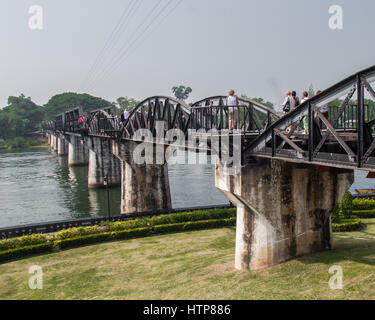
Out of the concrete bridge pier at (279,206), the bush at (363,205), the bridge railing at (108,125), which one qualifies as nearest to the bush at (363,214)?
the bush at (363,205)

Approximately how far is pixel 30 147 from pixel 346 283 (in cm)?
15822

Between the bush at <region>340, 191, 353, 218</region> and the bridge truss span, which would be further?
the bush at <region>340, 191, 353, 218</region>

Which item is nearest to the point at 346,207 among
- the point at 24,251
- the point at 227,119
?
the point at 227,119

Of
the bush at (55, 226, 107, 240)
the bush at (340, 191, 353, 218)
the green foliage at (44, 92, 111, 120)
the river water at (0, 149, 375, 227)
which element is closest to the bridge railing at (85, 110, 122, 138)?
the river water at (0, 149, 375, 227)

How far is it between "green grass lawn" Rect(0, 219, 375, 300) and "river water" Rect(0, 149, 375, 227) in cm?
1904

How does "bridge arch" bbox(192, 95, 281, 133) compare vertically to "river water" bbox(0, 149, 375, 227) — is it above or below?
above

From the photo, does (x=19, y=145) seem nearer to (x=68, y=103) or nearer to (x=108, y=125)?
(x=68, y=103)

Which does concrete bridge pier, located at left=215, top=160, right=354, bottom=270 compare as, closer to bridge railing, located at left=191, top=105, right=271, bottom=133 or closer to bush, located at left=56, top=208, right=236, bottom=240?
bridge railing, located at left=191, top=105, right=271, bottom=133

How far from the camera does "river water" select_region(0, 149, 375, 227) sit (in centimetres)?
4256

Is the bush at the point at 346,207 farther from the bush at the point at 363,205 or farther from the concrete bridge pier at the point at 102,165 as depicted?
the concrete bridge pier at the point at 102,165

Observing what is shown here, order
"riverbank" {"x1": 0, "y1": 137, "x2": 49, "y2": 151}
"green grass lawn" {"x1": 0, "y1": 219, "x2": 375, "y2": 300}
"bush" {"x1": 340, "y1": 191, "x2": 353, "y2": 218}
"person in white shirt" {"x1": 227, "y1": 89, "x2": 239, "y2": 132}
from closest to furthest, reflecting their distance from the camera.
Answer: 1. "green grass lawn" {"x1": 0, "y1": 219, "x2": 375, "y2": 300}
2. "person in white shirt" {"x1": 227, "y1": 89, "x2": 239, "y2": 132}
3. "bush" {"x1": 340, "y1": 191, "x2": 353, "y2": 218}
4. "riverbank" {"x1": 0, "y1": 137, "x2": 49, "y2": 151}

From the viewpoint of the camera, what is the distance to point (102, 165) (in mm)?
57188

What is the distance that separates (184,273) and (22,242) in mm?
11021

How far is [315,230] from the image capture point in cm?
1817
